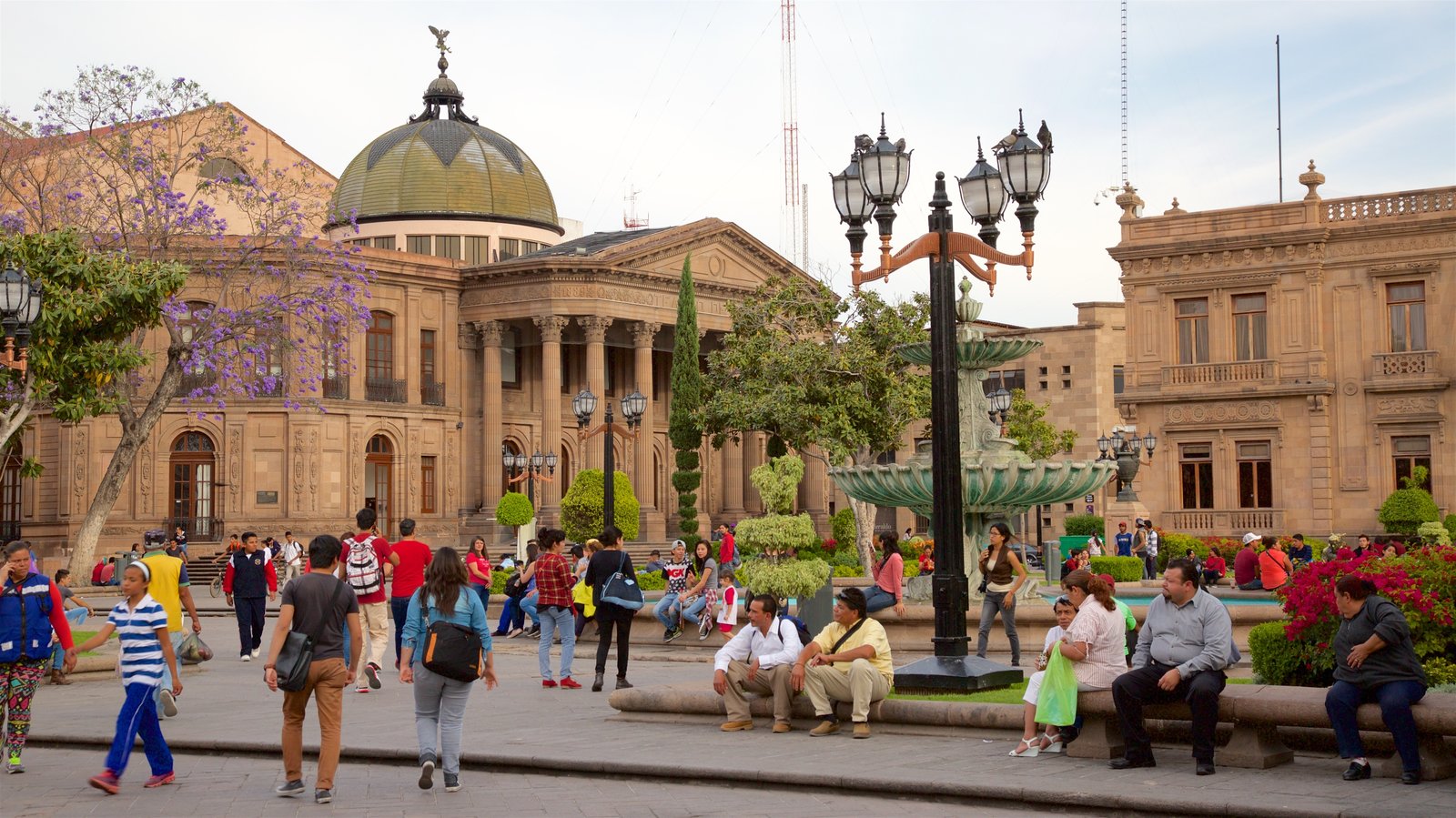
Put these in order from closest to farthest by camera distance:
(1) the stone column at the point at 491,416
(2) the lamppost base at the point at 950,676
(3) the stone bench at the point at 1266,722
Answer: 1. (3) the stone bench at the point at 1266,722
2. (2) the lamppost base at the point at 950,676
3. (1) the stone column at the point at 491,416

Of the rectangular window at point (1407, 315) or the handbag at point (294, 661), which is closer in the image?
the handbag at point (294, 661)

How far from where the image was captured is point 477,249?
57094mm

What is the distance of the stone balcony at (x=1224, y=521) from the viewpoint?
38719mm

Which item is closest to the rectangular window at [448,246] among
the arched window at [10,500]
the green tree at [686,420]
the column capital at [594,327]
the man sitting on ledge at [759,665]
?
the column capital at [594,327]

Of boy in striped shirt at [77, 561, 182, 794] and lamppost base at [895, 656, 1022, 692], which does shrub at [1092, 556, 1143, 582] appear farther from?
boy in striped shirt at [77, 561, 182, 794]

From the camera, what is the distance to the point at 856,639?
11547mm

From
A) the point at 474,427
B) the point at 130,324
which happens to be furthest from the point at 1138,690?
the point at 474,427

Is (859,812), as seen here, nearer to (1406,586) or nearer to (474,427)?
(1406,586)

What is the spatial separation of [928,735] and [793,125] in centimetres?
5774

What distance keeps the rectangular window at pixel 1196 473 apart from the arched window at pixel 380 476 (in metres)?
24.2

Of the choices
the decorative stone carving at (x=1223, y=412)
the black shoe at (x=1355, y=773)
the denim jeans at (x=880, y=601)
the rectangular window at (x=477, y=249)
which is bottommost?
the black shoe at (x=1355, y=773)

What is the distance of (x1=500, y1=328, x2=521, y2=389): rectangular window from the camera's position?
54875 millimetres

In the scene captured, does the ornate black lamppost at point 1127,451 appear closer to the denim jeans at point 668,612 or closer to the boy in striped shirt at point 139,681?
the denim jeans at point 668,612

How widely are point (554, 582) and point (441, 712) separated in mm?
6173
